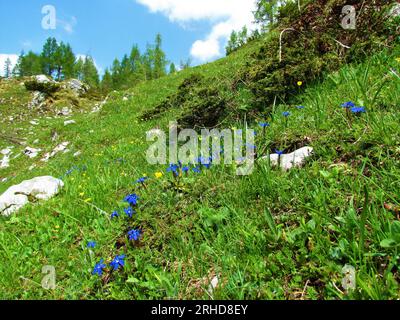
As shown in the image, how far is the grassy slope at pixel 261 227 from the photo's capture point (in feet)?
6.27

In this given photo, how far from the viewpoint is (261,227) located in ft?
7.88

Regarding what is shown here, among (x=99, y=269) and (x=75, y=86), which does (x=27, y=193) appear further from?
(x=75, y=86)

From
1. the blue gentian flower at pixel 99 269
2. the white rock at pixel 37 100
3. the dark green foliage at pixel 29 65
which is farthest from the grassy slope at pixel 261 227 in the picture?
the dark green foliage at pixel 29 65

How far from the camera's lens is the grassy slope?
191cm

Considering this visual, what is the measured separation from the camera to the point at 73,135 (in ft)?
43.9

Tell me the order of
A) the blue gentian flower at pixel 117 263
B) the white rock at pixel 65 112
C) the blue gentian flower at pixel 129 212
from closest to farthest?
1. the blue gentian flower at pixel 117 263
2. the blue gentian flower at pixel 129 212
3. the white rock at pixel 65 112

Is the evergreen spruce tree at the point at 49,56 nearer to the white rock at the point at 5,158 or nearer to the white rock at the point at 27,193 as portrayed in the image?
the white rock at the point at 5,158

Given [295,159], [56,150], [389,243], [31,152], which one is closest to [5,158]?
[31,152]

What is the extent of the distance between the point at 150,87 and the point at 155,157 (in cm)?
1404

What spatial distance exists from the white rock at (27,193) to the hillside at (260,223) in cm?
27

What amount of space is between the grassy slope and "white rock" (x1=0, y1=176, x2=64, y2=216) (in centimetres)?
72
